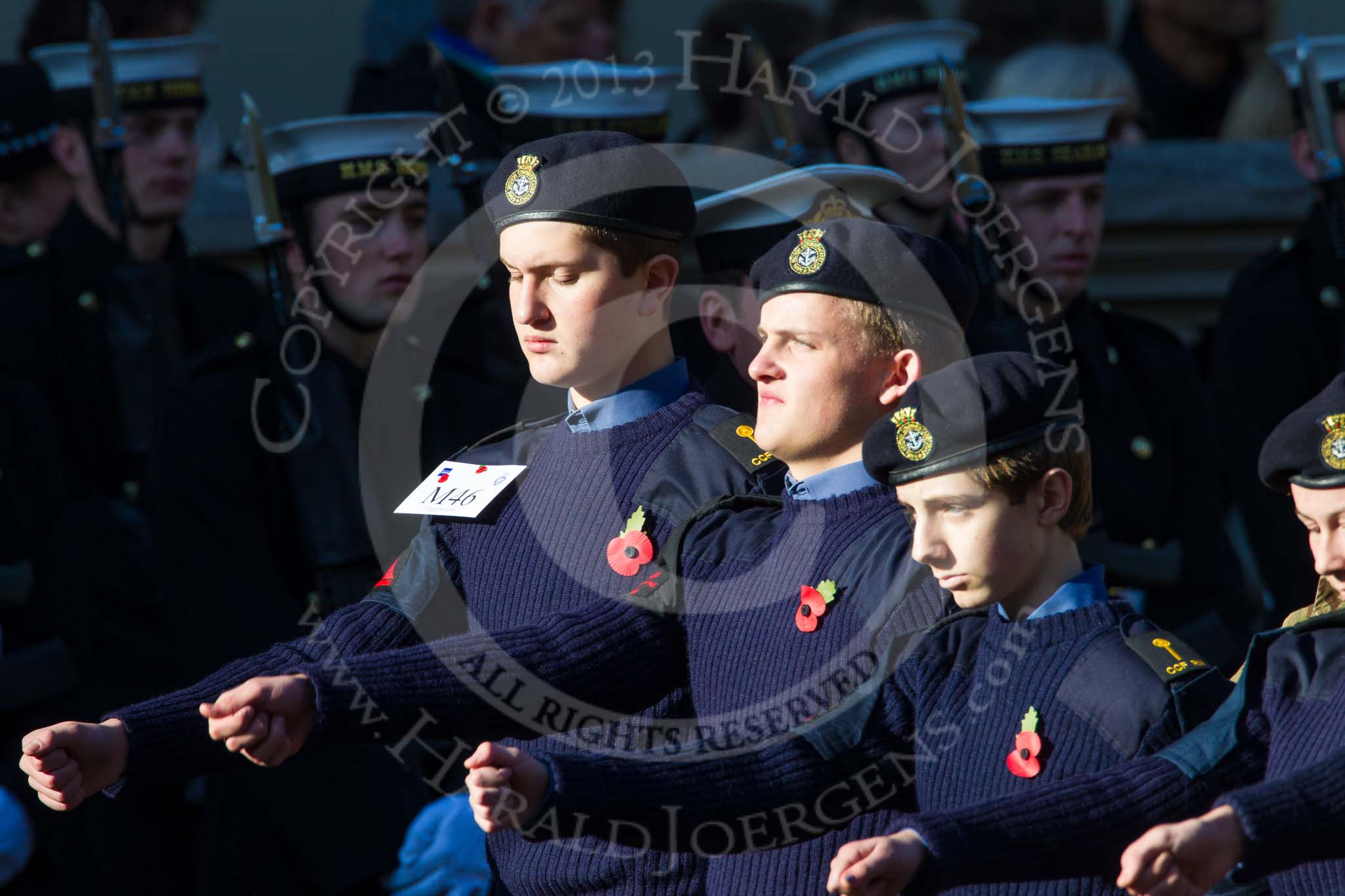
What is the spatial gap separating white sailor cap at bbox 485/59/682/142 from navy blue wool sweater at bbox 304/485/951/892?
7.56ft

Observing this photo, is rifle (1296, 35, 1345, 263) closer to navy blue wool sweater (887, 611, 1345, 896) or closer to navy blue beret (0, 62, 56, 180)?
navy blue wool sweater (887, 611, 1345, 896)

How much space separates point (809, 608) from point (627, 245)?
2.23 ft

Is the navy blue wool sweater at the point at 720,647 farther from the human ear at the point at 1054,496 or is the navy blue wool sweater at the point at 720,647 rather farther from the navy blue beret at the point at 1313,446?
the navy blue beret at the point at 1313,446

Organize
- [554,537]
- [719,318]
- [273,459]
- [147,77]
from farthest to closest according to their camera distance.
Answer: [147,77], [273,459], [719,318], [554,537]

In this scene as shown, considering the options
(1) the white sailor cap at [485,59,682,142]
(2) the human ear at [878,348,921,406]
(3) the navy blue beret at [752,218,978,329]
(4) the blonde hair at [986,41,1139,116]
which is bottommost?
(4) the blonde hair at [986,41,1139,116]

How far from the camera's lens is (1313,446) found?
306 cm

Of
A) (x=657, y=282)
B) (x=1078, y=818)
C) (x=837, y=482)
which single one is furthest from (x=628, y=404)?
(x=1078, y=818)

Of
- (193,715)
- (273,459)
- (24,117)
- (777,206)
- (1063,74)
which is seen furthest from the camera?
(1063,74)

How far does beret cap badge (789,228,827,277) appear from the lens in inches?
128

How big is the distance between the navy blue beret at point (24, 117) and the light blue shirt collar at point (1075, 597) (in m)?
3.68

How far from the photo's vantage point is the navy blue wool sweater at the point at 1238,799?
8.57 ft

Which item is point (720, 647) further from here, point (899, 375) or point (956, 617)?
point (899, 375)

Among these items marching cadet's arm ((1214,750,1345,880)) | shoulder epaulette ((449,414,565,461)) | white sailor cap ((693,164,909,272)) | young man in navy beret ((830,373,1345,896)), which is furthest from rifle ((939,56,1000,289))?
marching cadet's arm ((1214,750,1345,880))

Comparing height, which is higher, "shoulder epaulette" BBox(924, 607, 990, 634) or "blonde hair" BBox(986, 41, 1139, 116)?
"shoulder epaulette" BBox(924, 607, 990, 634)
